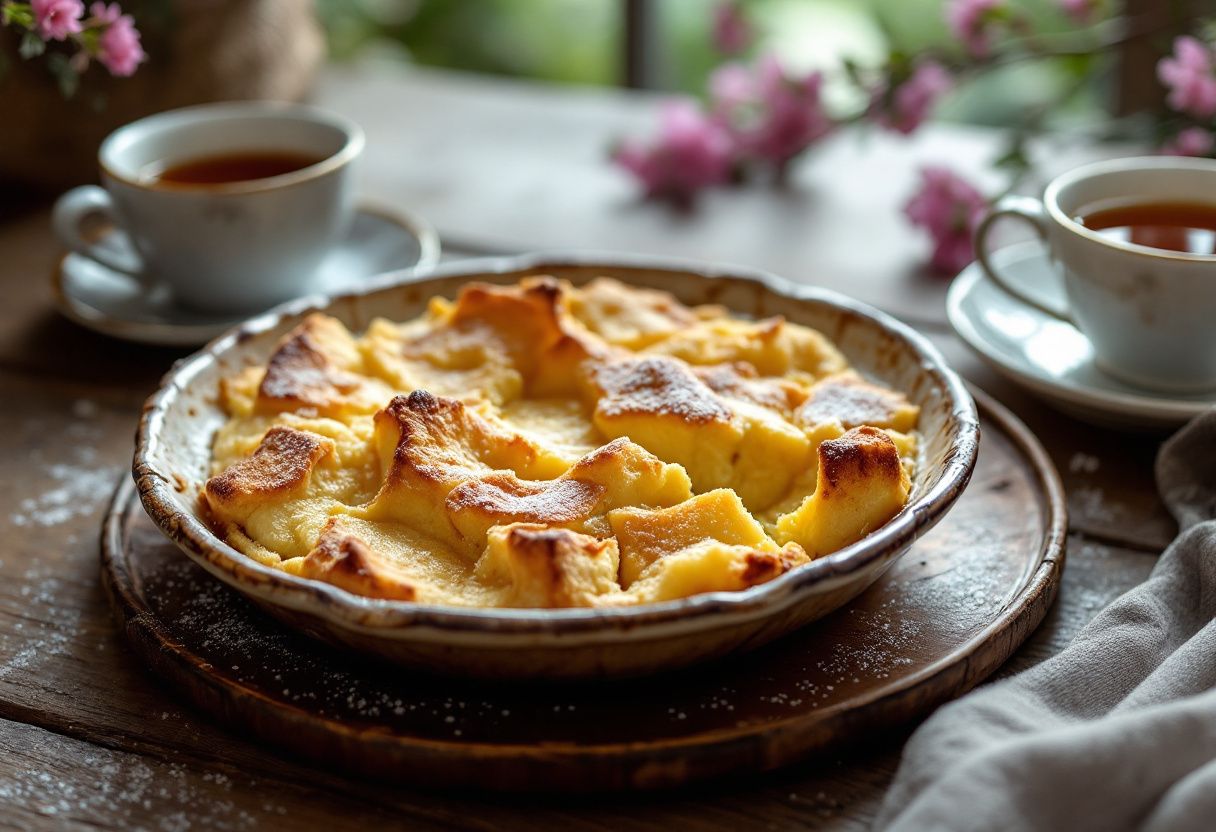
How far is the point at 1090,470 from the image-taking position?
5.25ft

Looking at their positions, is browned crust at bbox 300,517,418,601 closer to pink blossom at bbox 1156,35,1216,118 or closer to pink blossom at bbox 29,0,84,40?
pink blossom at bbox 29,0,84,40

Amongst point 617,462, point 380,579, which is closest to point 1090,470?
point 617,462

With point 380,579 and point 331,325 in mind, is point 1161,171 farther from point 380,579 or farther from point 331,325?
point 380,579

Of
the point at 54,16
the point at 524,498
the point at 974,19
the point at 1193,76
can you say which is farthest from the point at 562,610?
the point at 974,19

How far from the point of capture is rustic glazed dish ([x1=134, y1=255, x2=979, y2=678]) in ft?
3.42

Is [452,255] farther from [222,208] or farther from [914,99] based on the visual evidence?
[914,99]

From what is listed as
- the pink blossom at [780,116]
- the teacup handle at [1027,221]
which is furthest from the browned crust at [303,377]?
the pink blossom at [780,116]

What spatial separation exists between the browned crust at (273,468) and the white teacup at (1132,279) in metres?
0.98

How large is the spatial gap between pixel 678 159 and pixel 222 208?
94 centimetres

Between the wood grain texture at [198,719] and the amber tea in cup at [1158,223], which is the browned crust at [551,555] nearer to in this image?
the wood grain texture at [198,719]

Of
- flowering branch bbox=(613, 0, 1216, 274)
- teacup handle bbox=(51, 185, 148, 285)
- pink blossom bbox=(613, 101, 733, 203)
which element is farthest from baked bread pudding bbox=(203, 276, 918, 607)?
pink blossom bbox=(613, 101, 733, 203)

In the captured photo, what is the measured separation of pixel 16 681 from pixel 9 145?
1.51 meters

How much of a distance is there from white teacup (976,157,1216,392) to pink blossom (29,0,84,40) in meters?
Result: 1.21

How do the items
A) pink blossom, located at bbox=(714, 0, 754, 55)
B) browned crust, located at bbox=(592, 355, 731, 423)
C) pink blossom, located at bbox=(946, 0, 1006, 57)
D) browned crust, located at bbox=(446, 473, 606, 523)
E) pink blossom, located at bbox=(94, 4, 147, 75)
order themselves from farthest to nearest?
pink blossom, located at bbox=(714, 0, 754, 55) → pink blossom, located at bbox=(946, 0, 1006, 57) → pink blossom, located at bbox=(94, 4, 147, 75) → browned crust, located at bbox=(592, 355, 731, 423) → browned crust, located at bbox=(446, 473, 606, 523)
